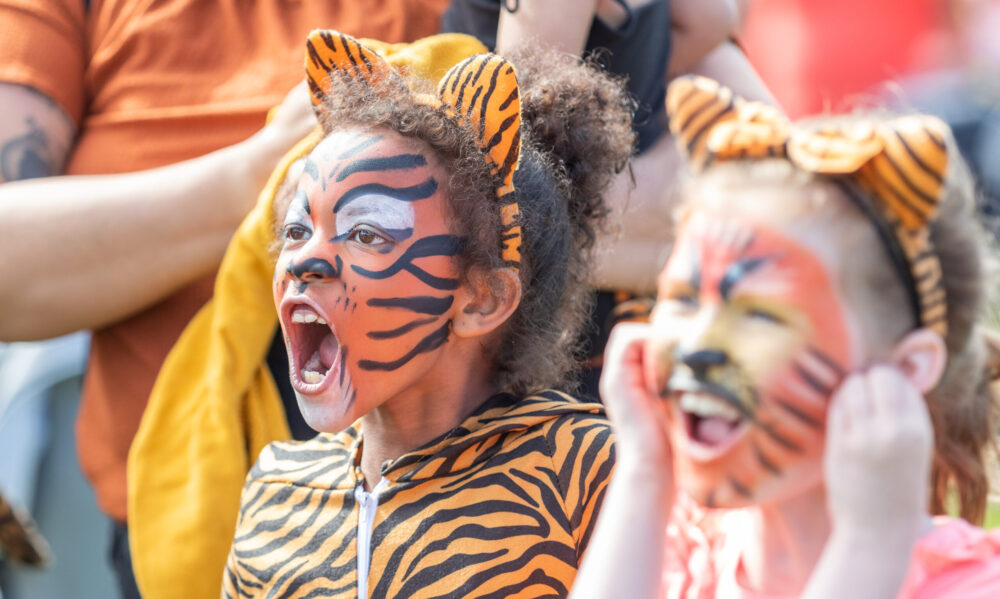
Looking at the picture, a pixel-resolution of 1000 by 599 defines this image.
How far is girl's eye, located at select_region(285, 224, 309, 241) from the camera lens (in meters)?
1.46

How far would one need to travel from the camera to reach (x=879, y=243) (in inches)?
36.8

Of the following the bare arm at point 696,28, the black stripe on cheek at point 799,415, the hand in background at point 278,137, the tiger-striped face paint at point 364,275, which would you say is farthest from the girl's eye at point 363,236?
the bare arm at point 696,28

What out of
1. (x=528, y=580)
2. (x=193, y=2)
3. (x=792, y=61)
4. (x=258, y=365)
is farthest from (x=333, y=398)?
(x=792, y=61)

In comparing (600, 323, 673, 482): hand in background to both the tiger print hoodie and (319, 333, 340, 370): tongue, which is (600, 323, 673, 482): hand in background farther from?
(319, 333, 340, 370): tongue

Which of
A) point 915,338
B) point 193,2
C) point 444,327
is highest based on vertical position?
point 193,2

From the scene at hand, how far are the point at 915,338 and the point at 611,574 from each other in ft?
1.13

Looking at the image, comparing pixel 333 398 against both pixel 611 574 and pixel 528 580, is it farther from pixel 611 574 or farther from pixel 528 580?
pixel 611 574

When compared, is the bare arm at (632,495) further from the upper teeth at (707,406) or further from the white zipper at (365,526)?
the white zipper at (365,526)

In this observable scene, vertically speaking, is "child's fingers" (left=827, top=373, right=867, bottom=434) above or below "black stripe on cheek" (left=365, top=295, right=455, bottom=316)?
above

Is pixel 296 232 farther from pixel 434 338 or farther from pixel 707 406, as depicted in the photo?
pixel 707 406

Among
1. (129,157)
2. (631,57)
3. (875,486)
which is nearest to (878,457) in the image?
(875,486)

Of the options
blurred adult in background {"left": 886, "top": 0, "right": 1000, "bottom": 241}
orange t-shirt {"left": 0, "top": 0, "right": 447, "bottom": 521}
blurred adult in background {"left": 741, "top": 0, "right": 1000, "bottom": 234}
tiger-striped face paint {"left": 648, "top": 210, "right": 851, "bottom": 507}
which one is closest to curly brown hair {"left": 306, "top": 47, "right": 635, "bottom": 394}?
orange t-shirt {"left": 0, "top": 0, "right": 447, "bottom": 521}

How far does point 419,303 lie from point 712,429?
591 millimetres

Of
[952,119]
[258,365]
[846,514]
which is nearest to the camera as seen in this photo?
[846,514]
